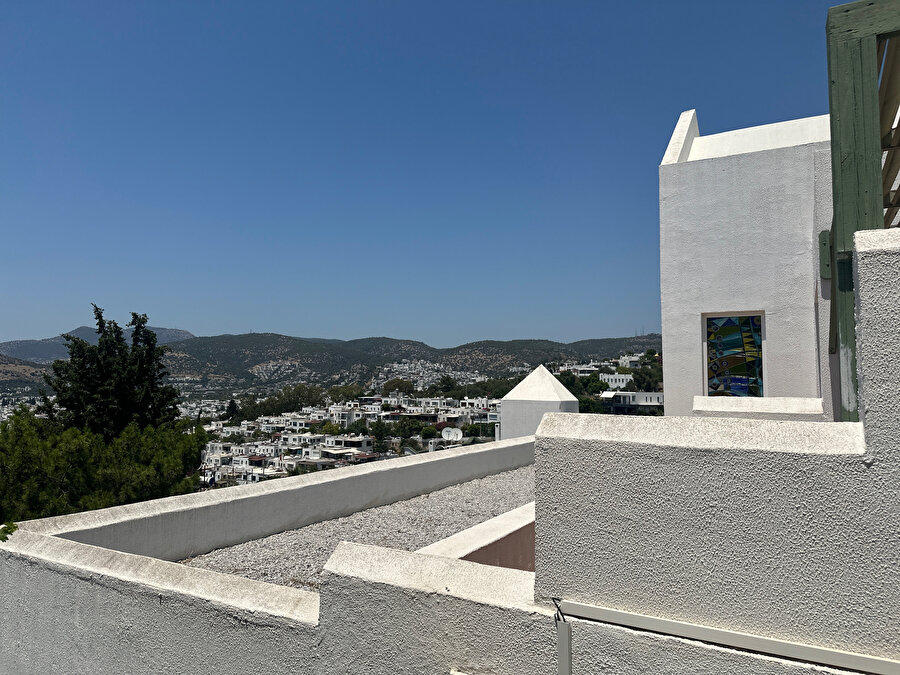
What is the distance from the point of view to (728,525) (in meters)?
A: 1.85

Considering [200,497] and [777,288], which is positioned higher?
[777,288]

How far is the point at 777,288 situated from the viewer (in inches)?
318

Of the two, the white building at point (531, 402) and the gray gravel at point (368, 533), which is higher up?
the white building at point (531, 402)

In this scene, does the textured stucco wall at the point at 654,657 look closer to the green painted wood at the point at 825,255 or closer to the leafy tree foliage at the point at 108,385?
the green painted wood at the point at 825,255

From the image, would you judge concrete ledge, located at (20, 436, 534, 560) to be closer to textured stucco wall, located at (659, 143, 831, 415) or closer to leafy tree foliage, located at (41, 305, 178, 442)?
textured stucco wall, located at (659, 143, 831, 415)

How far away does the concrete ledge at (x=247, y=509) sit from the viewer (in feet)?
15.3

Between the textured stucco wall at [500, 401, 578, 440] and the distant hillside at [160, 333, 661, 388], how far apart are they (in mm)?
95053

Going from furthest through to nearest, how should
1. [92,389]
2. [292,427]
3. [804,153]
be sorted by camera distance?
[292,427], [92,389], [804,153]

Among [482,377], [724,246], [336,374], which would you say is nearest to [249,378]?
[336,374]

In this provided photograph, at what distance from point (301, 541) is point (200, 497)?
1033 mm

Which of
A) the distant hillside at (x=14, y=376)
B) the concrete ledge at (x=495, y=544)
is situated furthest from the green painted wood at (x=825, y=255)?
the distant hillside at (x=14, y=376)

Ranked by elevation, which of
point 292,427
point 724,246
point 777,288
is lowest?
point 292,427

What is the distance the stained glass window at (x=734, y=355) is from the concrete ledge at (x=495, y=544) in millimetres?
4851

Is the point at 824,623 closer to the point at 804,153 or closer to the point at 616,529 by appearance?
the point at 616,529
